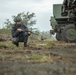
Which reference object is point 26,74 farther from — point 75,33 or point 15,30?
point 75,33

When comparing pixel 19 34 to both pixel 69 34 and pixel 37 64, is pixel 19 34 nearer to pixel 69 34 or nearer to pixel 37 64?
pixel 69 34

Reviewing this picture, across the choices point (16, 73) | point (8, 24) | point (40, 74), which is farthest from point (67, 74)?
point (8, 24)

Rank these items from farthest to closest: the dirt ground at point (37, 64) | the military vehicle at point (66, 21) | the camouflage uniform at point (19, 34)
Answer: the military vehicle at point (66, 21), the camouflage uniform at point (19, 34), the dirt ground at point (37, 64)

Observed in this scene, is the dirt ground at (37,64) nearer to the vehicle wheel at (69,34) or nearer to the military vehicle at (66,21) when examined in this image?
the military vehicle at (66,21)

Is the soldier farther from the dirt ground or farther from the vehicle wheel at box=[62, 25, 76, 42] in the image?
the vehicle wheel at box=[62, 25, 76, 42]

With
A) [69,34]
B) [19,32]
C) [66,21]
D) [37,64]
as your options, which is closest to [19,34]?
[19,32]

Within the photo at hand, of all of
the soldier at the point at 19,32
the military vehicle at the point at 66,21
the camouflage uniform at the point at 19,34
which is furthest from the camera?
the military vehicle at the point at 66,21

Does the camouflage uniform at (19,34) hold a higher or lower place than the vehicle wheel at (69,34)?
higher

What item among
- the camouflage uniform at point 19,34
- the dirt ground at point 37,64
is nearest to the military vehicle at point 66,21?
the camouflage uniform at point 19,34

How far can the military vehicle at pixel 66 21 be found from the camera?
15.2 m

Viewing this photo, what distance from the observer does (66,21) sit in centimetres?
2234

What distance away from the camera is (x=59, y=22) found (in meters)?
23.3

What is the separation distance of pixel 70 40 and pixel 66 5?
4.21m

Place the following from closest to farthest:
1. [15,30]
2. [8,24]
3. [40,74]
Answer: [40,74] → [15,30] → [8,24]
